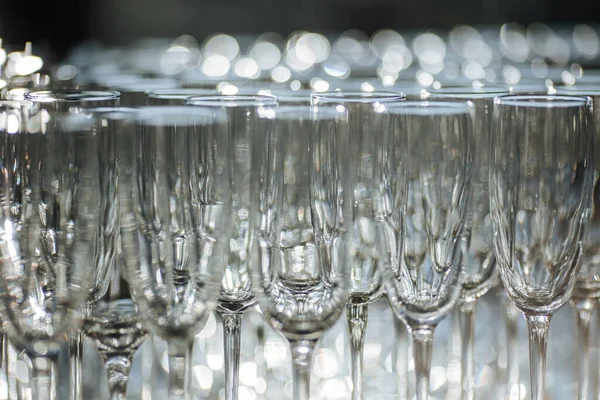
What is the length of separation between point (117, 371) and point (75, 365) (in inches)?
1.6

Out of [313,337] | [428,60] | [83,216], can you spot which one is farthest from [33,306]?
[428,60]

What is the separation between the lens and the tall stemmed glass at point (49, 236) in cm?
61

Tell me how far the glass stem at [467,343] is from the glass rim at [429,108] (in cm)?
23

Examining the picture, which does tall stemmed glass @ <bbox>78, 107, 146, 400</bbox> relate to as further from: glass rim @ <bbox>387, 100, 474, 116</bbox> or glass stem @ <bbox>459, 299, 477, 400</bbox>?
glass stem @ <bbox>459, 299, 477, 400</bbox>

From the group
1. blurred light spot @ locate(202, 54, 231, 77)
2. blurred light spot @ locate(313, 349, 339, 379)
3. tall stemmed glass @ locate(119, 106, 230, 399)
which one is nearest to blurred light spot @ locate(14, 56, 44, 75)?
blurred light spot @ locate(202, 54, 231, 77)

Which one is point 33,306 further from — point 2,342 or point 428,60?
point 428,60

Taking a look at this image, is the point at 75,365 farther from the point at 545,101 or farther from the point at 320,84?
the point at 320,84

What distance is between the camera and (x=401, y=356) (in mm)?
921

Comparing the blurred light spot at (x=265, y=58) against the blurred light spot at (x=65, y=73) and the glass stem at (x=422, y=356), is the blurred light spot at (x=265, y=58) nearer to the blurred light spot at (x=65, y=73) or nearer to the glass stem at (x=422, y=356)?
the blurred light spot at (x=65, y=73)

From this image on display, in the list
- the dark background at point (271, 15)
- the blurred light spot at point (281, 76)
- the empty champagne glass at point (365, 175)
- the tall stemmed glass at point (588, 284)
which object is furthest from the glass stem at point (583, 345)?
the dark background at point (271, 15)

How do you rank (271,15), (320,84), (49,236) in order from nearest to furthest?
(49,236), (320,84), (271,15)

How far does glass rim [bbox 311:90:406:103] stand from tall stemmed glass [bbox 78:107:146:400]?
123 millimetres

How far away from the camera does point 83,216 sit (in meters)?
0.61

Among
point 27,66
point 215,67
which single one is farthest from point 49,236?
point 215,67
